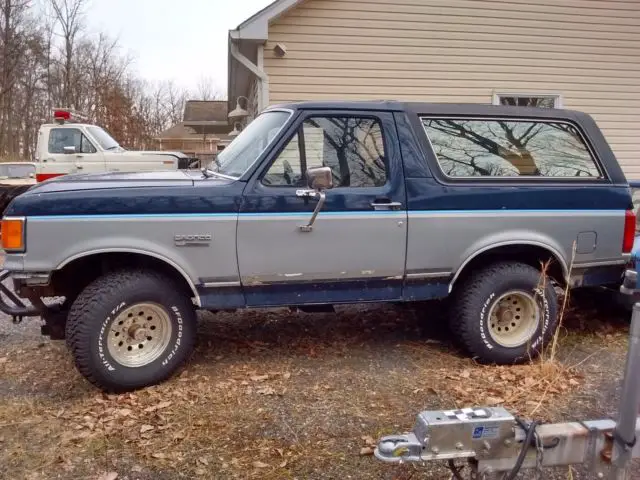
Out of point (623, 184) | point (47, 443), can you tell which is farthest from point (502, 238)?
point (47, 443)

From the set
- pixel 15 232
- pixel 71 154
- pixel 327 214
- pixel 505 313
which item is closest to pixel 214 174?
pixel 327 214

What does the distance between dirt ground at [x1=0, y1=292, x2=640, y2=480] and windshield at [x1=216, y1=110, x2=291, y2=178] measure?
1.51 metres

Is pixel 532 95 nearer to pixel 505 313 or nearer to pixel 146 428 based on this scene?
pixel 505 313

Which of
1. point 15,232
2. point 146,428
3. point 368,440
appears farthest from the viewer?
point 15,232

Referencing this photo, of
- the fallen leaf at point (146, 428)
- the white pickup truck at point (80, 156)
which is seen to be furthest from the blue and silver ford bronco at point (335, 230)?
the white pickup truck at point (80, 156)

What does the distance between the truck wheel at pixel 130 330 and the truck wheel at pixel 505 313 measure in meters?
2.09

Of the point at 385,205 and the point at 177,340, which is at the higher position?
the point at 385,205

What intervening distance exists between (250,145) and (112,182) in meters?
1.05

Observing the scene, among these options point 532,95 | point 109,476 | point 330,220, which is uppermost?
point 532,95

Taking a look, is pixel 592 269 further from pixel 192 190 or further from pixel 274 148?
pixel 192 190

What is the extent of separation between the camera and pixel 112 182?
3904 mm

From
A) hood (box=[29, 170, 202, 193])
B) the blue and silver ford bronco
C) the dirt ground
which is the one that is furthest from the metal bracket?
the dirt ground

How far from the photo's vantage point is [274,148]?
399 centimetres

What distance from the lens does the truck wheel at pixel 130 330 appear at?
12.1ft
